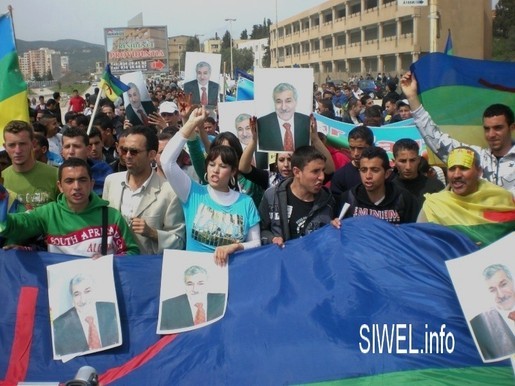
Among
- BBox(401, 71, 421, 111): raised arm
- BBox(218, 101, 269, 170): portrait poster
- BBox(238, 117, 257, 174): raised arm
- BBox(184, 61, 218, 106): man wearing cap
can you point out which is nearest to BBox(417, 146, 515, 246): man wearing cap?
BBox(401, 71, 421, 111): raised arm

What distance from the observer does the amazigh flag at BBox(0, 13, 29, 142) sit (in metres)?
5.22

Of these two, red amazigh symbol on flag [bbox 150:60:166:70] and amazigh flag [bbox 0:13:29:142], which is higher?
red amazigh symbol on flag [bbox 150:60:166:70]

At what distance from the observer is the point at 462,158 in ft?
14.0

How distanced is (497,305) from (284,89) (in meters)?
2.61

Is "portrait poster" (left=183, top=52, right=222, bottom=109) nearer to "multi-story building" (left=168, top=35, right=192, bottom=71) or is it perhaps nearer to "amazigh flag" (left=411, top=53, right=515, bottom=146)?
"amazigh flag" (left=411, top=53, right=515, bottom=146)

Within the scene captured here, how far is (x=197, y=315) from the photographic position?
161 inches

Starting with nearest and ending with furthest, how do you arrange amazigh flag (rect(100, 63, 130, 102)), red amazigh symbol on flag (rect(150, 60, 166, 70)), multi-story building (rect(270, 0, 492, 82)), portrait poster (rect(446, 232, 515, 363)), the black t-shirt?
portrait poster (rect(446, 232, 515, 363))
the black t-shirt
amazigh flag (rect(100, 63, 130, 102))
red amazigh symbol on flag (rect(150, 60, 166, 70))
multi-story building (rect(270, 0, 492, 82))

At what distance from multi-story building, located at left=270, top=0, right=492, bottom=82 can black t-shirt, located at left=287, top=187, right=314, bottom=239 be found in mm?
29552

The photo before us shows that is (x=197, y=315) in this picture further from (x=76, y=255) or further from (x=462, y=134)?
(x=462, y=134)

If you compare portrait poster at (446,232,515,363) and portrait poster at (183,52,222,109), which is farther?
portrait poster at (183,52,222,109)

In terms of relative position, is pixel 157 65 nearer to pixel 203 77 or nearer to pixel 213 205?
pixel 203 77

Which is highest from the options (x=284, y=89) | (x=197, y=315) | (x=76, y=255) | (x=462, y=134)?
(x=284, y=89)

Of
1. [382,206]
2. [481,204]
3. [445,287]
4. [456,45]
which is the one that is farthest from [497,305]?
[456,45]

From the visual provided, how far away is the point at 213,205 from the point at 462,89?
274cm
